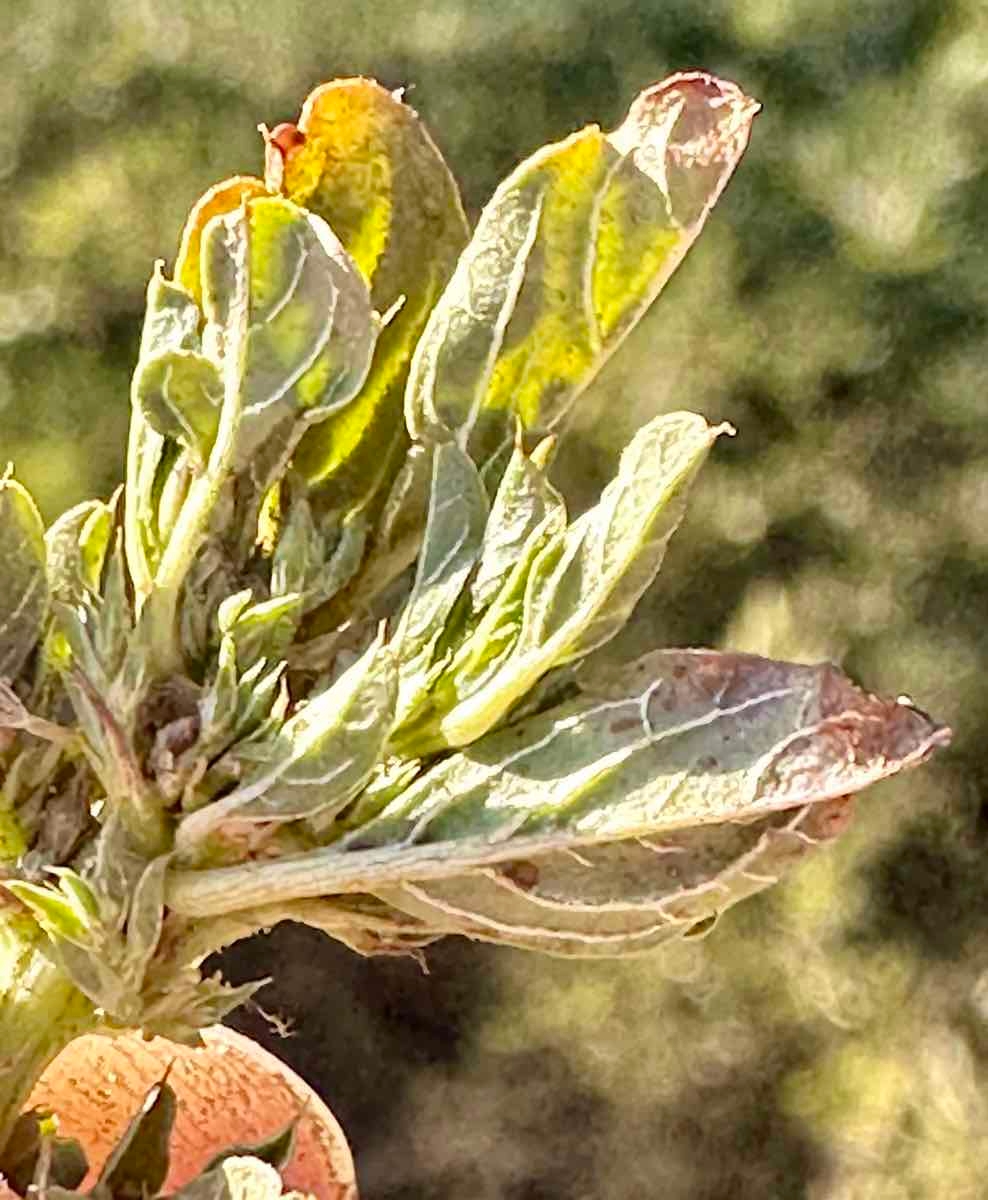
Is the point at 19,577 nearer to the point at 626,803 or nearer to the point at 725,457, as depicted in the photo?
the point at 626,803

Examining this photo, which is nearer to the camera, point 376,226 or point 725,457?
point 376,226

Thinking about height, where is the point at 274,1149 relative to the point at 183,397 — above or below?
below

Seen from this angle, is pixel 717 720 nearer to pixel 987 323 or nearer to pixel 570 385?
pixel 570 385

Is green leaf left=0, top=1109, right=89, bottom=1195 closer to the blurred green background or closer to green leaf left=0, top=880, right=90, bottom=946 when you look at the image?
green leaf left=0, top=880, right=90, bottom=946

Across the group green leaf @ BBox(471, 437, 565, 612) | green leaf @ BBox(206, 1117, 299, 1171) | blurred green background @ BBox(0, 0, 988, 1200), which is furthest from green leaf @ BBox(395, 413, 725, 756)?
blurred green background @ BBox(0, 0, 988, 1200)

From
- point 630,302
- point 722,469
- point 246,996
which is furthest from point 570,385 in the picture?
point 722,469

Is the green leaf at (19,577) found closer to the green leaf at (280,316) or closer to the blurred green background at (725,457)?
the green leaf at (280,316)

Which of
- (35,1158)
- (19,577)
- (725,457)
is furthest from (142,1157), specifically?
(725,457)

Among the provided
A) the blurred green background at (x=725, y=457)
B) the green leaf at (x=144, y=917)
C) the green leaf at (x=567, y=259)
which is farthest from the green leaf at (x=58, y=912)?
the blurred green background at (x=725, y=457)
